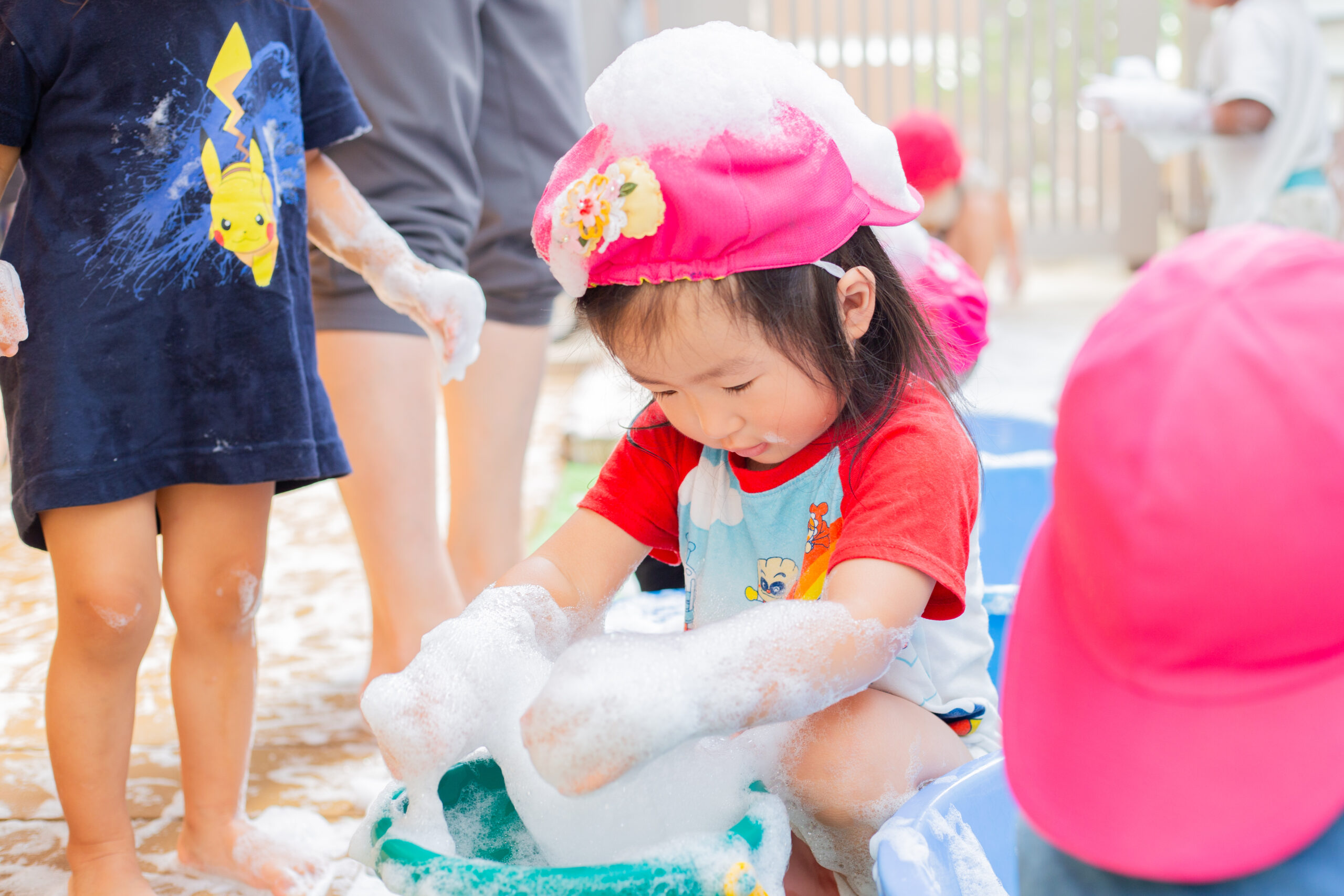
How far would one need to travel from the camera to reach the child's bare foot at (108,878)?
3.36ft

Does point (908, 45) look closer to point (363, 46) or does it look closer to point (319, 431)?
point (363, 46)

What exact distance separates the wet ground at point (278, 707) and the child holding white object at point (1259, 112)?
0.81 metres

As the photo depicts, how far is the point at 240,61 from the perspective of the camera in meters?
1.10

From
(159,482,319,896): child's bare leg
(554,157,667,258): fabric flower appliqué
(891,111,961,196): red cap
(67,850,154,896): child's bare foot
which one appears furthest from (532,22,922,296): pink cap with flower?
(891,111,961,196): red cap

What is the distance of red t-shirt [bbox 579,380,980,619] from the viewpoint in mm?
827

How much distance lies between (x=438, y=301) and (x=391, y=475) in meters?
0.28

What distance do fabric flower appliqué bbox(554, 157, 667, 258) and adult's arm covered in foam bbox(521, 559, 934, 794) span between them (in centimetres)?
28

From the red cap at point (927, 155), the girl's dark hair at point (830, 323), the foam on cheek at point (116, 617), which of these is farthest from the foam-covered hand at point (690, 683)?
the red cap at point (927, 155)

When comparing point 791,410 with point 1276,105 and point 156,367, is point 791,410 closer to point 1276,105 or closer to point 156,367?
point 156,367

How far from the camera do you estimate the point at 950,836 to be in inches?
30.4

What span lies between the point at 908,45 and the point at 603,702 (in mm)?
5680

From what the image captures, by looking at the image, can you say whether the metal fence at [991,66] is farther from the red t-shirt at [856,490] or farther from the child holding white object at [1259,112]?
the red t-shirt at [856,490]

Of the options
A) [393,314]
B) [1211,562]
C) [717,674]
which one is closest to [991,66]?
[393,314]

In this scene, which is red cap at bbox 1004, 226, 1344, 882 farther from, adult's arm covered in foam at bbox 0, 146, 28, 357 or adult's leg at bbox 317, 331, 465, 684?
adult's leg at bbox 317, 331, 465, 684
